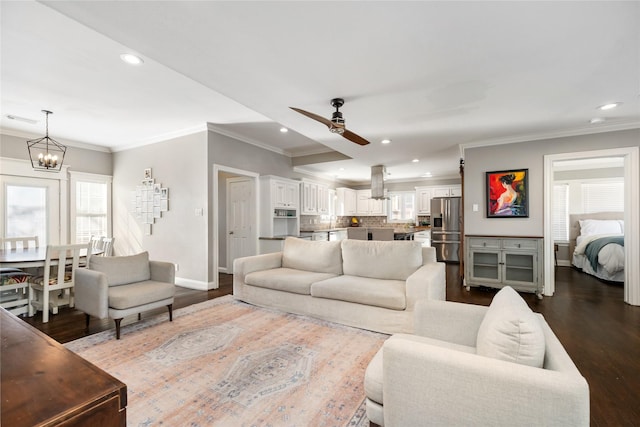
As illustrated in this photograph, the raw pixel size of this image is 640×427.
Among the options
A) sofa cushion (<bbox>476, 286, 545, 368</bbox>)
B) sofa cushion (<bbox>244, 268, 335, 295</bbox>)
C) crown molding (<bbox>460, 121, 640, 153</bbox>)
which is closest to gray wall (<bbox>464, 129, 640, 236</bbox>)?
crown molding (<bbox>460, 121, 640, 153</bbox>)

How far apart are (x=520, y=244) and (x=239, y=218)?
5117 mm

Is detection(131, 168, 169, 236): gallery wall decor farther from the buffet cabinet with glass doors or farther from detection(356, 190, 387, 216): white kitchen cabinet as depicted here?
detection(356, 190, 387, 216): white kitchen cabinet

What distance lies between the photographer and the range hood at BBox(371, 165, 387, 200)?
6.54 metres

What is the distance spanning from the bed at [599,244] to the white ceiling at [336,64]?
238 centimetres

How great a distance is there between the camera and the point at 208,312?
348 cm

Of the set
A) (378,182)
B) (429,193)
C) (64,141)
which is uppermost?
(64,141)

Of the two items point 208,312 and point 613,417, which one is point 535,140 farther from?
point 208,312

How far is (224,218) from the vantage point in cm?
632

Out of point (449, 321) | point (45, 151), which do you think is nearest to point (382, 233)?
point (449, 321)

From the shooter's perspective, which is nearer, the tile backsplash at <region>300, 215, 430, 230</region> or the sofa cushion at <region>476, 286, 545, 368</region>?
the sofa cushion at <region>476, 286, 545, 368</region>

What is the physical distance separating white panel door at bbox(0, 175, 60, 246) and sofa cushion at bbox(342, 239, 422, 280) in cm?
540

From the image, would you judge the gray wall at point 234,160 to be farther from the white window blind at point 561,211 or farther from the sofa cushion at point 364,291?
the white window blind at point 561,211

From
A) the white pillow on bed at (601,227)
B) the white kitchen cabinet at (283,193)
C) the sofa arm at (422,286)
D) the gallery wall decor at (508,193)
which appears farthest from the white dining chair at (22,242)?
the white pillow on bed at (601,227)

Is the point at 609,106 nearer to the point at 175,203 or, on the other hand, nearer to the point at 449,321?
the point at 449,321
